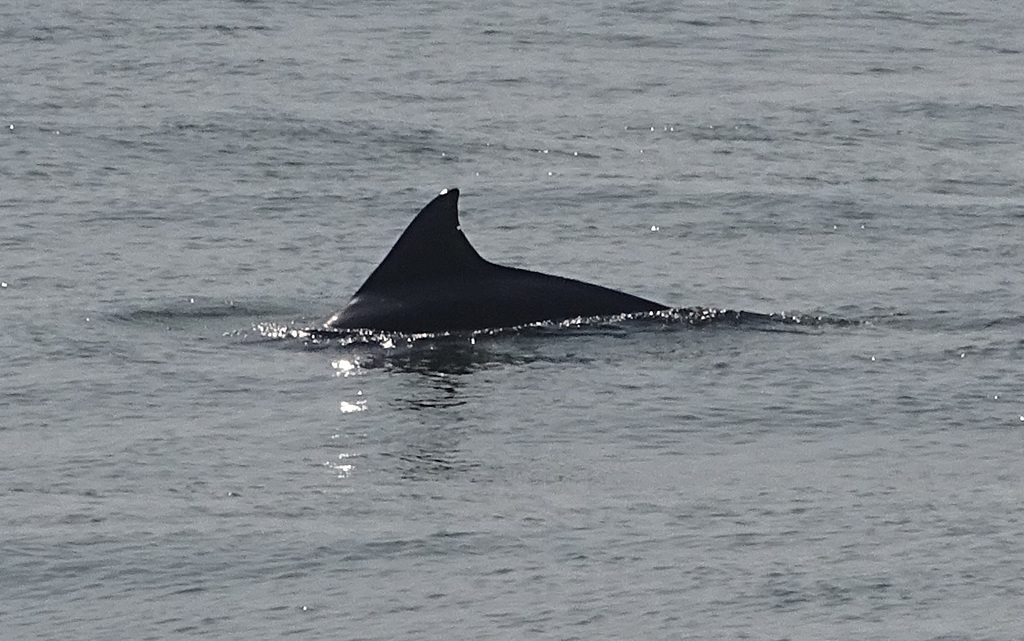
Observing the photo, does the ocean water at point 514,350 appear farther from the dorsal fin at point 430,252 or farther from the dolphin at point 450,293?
the dorsal fin at point 430,252

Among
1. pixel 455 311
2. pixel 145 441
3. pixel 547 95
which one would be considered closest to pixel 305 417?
pixel 145 441

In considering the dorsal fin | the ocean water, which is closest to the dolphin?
the dorsal fin

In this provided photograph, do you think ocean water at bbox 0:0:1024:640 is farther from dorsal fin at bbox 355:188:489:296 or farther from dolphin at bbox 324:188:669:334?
dorsal fin at bbox 355:188:489:296

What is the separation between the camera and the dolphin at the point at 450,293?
13.0 m

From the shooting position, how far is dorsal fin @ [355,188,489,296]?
42.3 ft

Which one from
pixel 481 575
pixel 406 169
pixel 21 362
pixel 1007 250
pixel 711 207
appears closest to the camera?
pixel 481 575

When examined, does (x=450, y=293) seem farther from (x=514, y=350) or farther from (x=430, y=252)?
(x=514, y=350)

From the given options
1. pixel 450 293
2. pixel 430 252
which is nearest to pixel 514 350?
pixel 450 293

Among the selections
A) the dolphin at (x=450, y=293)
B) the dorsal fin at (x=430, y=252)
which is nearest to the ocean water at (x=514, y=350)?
the dolphin at (x=450, y=293)

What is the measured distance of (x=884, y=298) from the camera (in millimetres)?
14070

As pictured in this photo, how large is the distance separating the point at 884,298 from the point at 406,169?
208 inches

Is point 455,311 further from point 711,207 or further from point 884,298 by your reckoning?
point 711,207

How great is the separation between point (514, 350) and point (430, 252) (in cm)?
76

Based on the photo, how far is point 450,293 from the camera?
13133 mm
